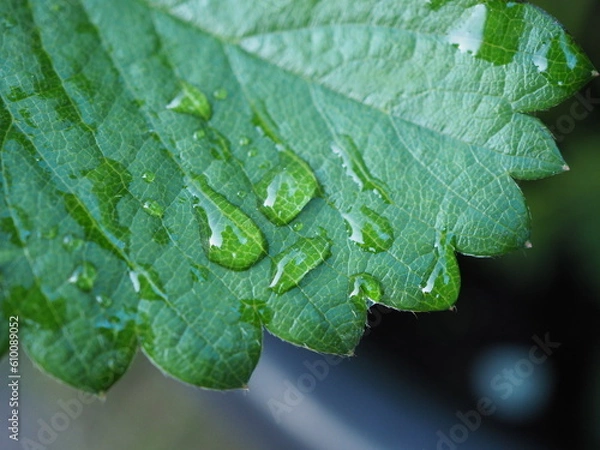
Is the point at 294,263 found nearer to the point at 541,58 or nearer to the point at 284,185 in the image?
the point at 284,185

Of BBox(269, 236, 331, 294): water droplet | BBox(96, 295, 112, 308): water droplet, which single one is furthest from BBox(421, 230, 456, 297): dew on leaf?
BBox(96, 295, 112, 308): water droplet

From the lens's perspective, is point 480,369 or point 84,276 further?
point 480,369

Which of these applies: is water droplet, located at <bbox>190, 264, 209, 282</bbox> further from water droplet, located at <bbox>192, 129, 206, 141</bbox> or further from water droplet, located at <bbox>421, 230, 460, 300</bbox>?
water droplet, located at <bbox>421, 230, 460, 300</bbox>

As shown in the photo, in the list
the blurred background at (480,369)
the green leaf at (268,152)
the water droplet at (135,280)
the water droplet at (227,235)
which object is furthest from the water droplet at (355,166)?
the blurred background at (480,369)

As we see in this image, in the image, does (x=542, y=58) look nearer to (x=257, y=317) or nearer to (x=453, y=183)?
(x=453, y=183)

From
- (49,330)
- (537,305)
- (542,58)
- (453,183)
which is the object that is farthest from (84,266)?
(537,305)

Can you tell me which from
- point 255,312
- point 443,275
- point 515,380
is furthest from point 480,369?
point 255,312
